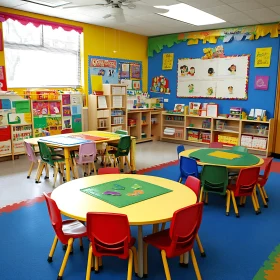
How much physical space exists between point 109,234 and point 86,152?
287 cm

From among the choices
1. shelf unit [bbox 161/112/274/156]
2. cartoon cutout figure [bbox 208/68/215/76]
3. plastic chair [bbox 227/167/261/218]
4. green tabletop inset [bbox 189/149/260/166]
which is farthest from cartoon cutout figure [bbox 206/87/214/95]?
plastic chair [bbox 227/167/261/218]

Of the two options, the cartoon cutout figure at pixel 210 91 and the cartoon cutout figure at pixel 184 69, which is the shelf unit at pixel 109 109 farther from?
the cartoon cutout figure at pixel 210 91

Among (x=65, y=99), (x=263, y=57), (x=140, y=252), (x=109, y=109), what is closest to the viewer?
(x=140, y=252)

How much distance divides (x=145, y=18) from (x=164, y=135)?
3655 mm

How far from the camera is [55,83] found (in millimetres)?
7547

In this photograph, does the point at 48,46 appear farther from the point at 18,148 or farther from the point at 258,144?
the point at 258,144

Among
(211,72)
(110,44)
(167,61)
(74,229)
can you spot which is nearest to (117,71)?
(110,44)

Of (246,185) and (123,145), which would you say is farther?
(123,145)

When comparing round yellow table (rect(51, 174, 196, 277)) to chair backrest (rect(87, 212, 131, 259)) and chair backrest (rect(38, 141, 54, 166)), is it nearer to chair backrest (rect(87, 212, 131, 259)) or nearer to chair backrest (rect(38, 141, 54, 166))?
chair backrest (rect(87, 212, 131, 259))

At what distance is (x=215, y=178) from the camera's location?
405 centimetres

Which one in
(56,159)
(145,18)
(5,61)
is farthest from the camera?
(145,18)

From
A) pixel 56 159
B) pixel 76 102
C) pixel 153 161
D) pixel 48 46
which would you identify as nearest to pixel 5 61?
pixel 48 46

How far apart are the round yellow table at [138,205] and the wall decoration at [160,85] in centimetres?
674

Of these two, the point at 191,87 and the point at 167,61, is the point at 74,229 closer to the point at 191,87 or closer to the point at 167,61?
the point at 191,87
